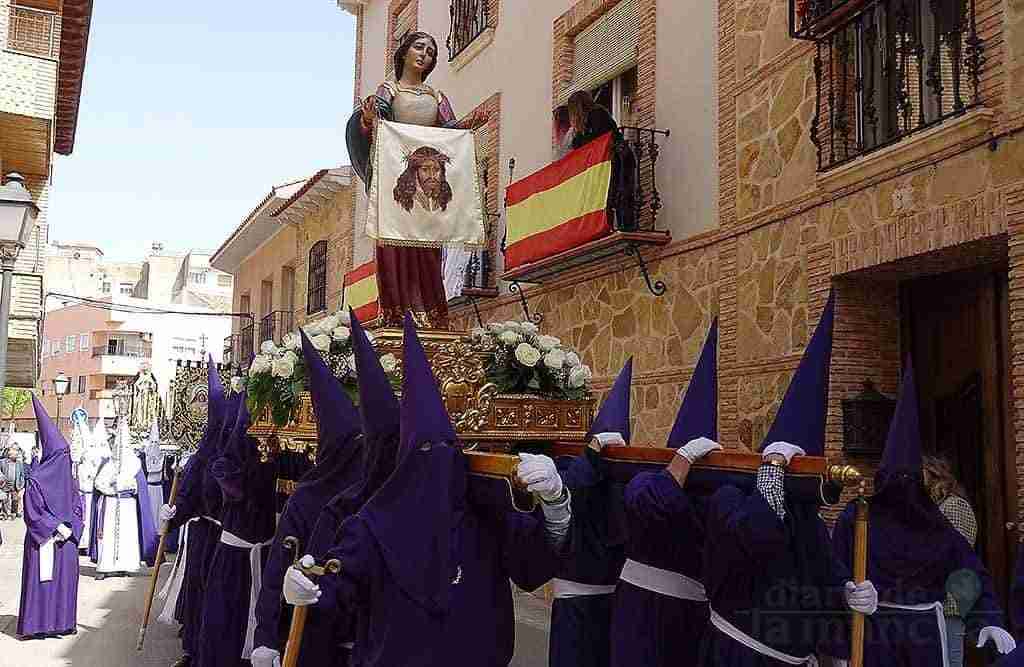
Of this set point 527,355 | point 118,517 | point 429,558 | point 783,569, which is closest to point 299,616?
point 429,558

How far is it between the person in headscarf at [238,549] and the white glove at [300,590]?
3.37 metres

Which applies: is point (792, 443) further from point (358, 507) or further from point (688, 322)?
point (688, 322)

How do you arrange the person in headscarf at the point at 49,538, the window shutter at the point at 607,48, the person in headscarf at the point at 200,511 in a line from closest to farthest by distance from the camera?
1. the person in headscarf at the point at 200,511
2. the person in headscarf at the point at 49,538
3. the window shutter at the point at 607,48

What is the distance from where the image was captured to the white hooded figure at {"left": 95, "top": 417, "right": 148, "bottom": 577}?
554 inches

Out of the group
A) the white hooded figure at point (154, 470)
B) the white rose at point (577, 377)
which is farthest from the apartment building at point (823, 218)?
the white hooded figure at point (154, 470)

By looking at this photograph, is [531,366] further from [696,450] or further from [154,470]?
[154,470]

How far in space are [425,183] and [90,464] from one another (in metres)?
11.4

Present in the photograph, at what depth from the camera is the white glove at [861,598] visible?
399cm

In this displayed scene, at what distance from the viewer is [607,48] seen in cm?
1134

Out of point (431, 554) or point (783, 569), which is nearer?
point (431, 554)

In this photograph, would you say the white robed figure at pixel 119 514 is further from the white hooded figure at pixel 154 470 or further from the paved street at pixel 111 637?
the white hooded figure at pixel 154 470

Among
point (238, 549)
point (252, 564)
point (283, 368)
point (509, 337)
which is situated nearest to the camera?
point (509, 337)

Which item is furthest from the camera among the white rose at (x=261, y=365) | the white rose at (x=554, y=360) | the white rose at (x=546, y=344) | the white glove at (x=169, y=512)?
the white glove at (x=169, y=512)

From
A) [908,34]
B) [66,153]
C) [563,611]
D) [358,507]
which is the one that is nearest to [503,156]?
[908,34]
